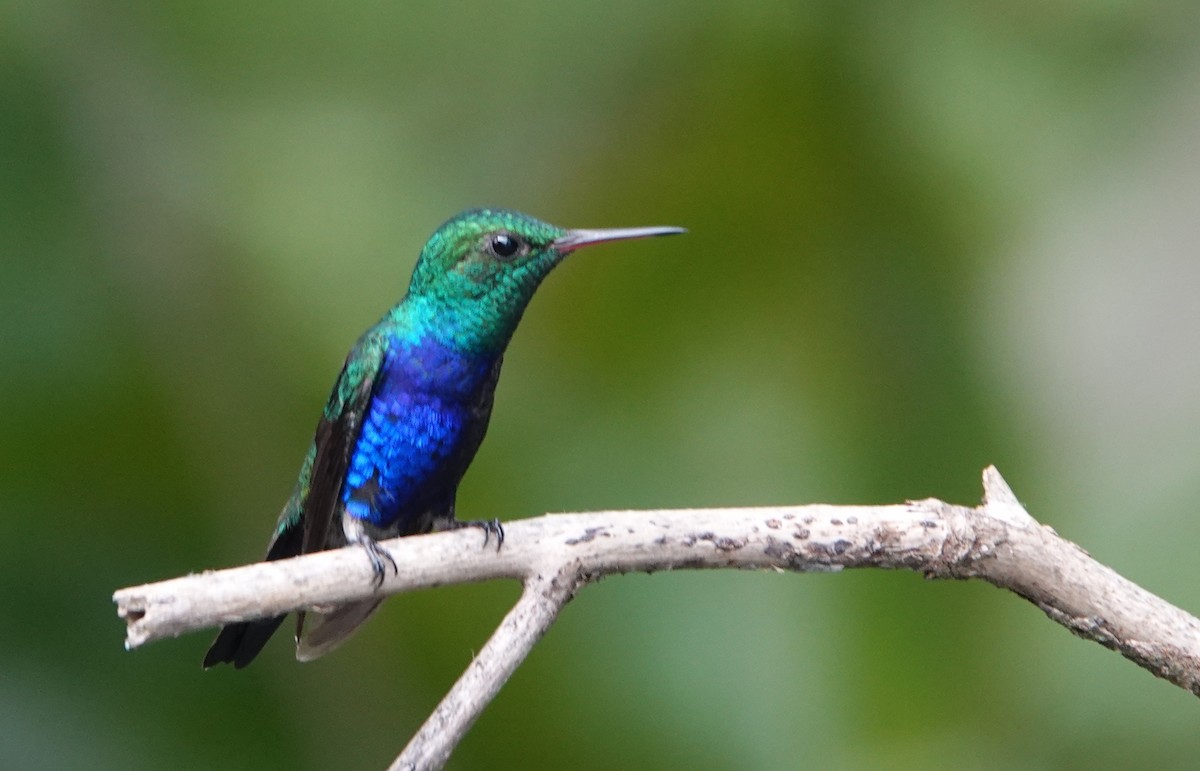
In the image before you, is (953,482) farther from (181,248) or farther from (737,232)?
(181,248)

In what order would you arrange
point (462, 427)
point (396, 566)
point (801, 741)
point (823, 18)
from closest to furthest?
point (396, 566)
point (462, 427)
point (801, 741)
point (823, 18)

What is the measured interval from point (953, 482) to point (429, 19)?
166 centimetres

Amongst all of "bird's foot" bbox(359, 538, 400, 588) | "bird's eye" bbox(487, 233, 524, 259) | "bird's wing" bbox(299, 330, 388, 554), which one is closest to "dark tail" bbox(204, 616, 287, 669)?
"bird's wing" bbox(299, 330, 388, 554)

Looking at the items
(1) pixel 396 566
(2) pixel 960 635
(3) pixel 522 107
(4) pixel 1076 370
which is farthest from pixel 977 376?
(1) pixel 396 566

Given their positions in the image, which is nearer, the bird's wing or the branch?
the branch

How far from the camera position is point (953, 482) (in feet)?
9.33

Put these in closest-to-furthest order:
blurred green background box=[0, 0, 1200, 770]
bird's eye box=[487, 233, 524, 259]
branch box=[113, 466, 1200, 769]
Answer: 1. branch box=[113, 466, 1200, 769]
2. bird's eye box=[487, 233, 524, 259]
3. blurred green background box=[0, 0, 1200, 770]

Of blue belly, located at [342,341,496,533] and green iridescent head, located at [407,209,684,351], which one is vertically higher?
green iridescent head, located at [407,209,684,351]

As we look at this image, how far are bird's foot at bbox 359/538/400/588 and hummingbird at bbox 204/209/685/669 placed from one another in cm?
28

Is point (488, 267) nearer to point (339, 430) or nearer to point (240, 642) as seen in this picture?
point (339, 430)

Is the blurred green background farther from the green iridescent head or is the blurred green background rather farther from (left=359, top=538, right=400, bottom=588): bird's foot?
(left=359, top=538, right=400, bottom=588): bird's foot

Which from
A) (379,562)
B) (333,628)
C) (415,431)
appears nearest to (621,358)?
(415,431)

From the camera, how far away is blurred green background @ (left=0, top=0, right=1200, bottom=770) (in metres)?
2.76

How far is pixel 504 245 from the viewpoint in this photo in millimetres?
1890
